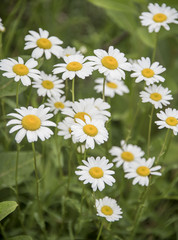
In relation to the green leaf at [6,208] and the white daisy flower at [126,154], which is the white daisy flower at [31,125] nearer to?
the green leaf at [6,208]

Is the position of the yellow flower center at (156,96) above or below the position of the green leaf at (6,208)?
above

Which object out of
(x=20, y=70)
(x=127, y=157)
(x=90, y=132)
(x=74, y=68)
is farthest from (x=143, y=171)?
(x=20, y=70)

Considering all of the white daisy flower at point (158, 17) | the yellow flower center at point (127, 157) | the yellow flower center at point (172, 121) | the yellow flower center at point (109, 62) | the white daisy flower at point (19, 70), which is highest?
the white daisy flower at point (158, 17)

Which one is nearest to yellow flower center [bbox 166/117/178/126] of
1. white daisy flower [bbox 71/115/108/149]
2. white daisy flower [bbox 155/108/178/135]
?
white daisy flower [bbox 155/108/178/135]

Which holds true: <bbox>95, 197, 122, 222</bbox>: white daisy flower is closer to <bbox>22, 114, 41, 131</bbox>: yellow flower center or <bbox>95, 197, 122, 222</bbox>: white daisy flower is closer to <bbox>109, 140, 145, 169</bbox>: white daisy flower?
<bbox>109, 140, 145, 169</bbox>: white daisy flower

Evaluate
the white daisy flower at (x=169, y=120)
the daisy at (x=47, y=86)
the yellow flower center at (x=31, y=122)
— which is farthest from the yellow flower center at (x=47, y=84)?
the white daisy flower at (x=169, y=120)

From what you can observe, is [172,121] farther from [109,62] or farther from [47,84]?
[47,84]

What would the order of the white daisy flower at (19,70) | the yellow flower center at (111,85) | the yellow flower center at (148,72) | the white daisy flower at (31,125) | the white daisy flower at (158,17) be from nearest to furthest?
the white daisy flower at (31,125), the white daisy flower at (19,70), the yellow flower center at (148,72), the white daisy flower at (158,17), the yellow flower center at (111,85)
